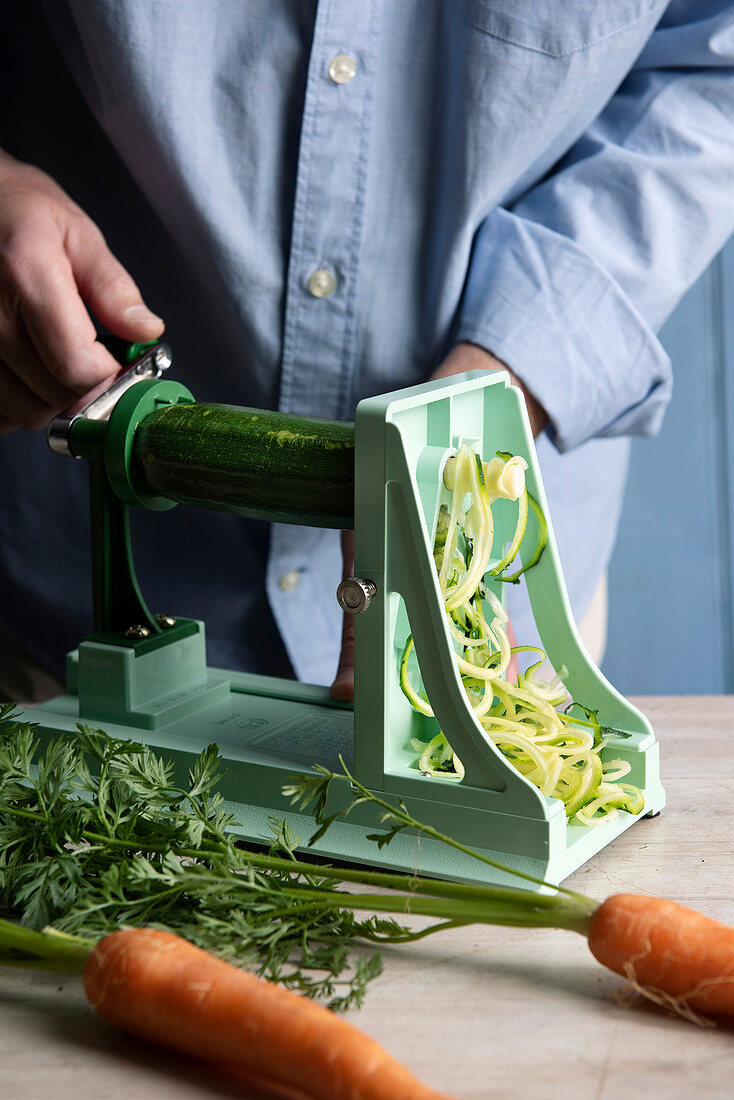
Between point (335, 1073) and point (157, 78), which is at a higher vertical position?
point (157, 78)

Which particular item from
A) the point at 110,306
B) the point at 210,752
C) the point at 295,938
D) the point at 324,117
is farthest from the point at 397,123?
the point at 295,938

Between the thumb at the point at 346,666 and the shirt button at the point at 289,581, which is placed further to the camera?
the shirt button at the point at 289,581

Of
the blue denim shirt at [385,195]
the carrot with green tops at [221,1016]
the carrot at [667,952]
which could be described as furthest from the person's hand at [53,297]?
the carrot at [667,952]

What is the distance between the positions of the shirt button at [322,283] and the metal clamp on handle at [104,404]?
239 mm

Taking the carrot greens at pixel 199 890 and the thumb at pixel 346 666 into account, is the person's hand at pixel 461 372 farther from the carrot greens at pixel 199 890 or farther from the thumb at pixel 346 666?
the carrot greens at pixel 199 890

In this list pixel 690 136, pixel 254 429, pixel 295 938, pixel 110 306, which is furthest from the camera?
pixel 690 136

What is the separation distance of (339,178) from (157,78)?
0.22 meters

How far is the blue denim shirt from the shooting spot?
1.26m

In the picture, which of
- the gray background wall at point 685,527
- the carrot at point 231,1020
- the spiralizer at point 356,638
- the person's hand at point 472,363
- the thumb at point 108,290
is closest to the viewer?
the carrot at point 231,1020

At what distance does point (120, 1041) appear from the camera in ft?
2.32

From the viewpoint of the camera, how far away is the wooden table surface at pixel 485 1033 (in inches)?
25.8

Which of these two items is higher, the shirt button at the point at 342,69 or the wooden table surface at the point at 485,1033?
the shirt button at the point at 342,69

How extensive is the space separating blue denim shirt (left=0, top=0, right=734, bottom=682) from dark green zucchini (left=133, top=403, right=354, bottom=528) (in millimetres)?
367

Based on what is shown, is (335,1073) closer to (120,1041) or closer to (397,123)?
(120,1041)
